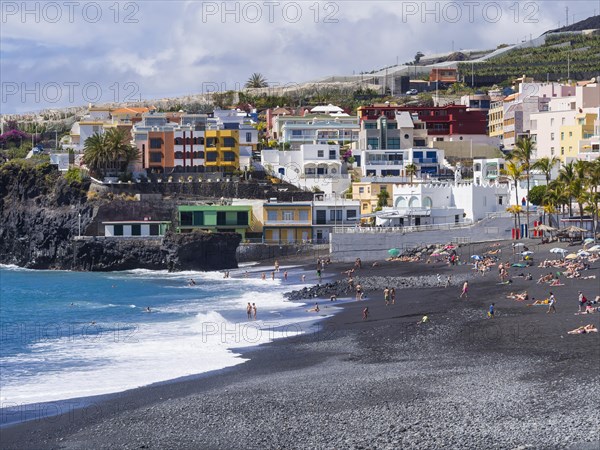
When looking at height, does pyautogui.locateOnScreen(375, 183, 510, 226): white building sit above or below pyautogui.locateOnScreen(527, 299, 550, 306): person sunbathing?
above

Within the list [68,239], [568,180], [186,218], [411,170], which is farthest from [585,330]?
[68,239]

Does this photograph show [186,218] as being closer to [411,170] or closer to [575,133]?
[411,170]

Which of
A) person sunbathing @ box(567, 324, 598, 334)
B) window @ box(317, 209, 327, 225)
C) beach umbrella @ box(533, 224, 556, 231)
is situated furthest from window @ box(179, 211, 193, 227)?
person sunbathing @ box(567, 324, 598, 334)

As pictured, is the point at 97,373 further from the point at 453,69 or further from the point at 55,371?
the point at 453,69

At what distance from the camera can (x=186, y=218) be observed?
84.6 m

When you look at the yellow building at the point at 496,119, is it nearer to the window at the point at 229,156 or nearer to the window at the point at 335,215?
the window at the point at 229,156

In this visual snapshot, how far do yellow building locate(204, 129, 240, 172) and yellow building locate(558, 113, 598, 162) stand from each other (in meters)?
29.6

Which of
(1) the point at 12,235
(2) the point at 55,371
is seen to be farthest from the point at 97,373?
(1) the point at 12,235

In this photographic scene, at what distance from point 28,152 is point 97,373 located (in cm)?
8217

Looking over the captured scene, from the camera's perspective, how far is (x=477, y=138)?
4213 inches

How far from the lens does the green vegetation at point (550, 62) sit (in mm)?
146875

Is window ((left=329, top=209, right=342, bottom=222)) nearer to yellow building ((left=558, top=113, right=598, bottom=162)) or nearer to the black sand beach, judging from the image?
yellow building ((left=558, top=113, right=598, bottom=162))

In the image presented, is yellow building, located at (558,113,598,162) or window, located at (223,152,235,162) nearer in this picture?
yellow building, located at (558,113,598,162)

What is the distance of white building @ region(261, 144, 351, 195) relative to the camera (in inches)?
3688
